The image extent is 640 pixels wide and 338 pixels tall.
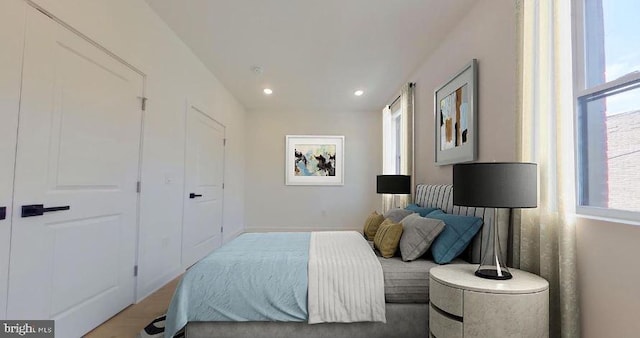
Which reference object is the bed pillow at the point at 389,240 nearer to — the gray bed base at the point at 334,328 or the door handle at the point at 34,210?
the gray bed base at the point at 334,328

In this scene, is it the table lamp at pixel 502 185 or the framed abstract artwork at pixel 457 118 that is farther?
the framed abstract artwork at pixel 457 118

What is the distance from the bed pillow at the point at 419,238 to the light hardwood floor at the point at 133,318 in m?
2.05

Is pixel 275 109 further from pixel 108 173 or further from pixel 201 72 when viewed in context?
pixel 108 173

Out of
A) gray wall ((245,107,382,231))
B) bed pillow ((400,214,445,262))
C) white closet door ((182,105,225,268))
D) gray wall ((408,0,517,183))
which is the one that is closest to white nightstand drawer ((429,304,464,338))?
bed pillow ((400,214,445,262))

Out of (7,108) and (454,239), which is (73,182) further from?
(454,239)

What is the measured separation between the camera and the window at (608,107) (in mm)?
1411

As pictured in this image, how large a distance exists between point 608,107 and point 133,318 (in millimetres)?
3404

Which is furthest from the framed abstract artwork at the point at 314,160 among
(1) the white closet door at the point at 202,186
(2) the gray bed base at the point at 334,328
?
(2) the gray bed base at the point at 334,328

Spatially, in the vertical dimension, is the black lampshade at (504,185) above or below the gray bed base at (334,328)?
above

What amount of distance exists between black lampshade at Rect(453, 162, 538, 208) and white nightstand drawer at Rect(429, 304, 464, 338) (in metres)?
0.62

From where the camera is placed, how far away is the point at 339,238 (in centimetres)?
296

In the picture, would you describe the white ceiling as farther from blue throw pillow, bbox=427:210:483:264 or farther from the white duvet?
the white duvet

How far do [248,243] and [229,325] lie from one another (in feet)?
2.56

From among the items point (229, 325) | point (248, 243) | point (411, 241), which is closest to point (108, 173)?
point (248, 243)
